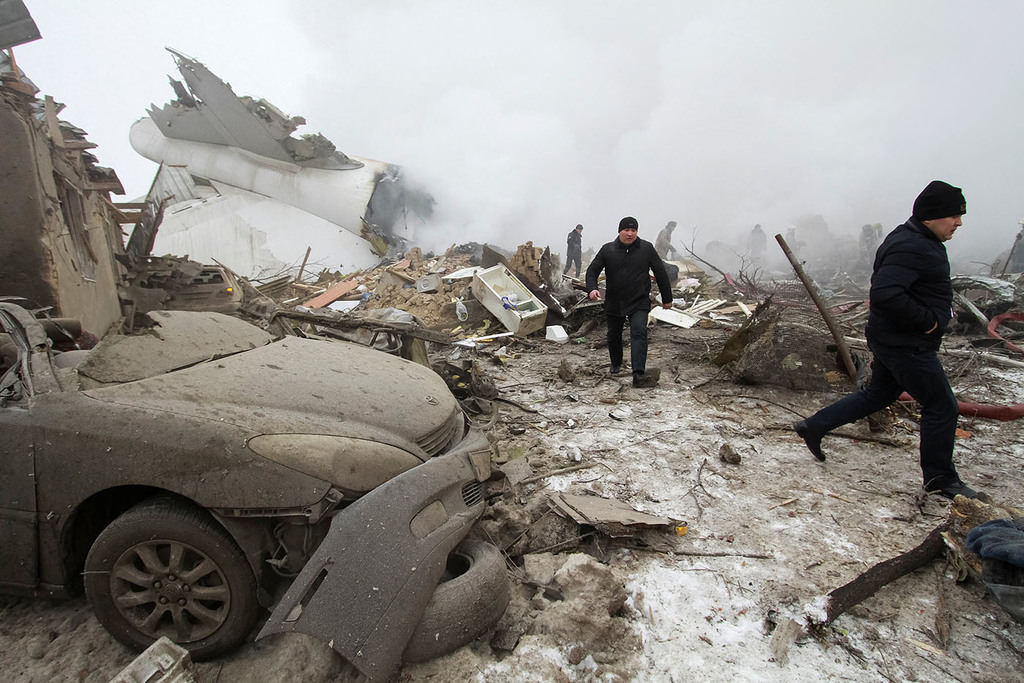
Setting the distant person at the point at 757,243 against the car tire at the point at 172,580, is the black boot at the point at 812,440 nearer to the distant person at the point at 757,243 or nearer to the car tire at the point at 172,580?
the car tire at the point at 172,580

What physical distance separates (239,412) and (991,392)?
6267 mm

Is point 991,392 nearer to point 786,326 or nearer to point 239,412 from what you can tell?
point 786,326

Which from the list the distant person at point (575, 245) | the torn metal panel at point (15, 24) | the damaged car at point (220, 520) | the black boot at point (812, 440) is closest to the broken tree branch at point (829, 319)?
the black boot at point (812, 440)

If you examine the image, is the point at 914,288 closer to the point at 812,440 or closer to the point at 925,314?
the point at 925,314

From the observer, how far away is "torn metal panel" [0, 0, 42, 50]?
5.89 m

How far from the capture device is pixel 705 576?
243 centimetres

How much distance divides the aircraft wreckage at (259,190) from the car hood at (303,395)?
55.9ft

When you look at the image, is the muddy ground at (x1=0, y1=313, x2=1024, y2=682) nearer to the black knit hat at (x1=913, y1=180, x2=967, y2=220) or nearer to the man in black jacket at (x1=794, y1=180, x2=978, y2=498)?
the man in black jacket at (x1=794, y1=180, x2=978, y2=498)

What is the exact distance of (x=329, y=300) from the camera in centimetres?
1273

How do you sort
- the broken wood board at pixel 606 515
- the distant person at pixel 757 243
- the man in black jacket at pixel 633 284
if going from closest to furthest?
the broken wood board at pixel 606 515
the man in black jacket at pixel 633 284
the distant person at pixel 757 243

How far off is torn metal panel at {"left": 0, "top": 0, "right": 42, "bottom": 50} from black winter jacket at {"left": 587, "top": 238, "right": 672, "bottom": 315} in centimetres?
715

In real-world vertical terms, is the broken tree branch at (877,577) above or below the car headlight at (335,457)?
below

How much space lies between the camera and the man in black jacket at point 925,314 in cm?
284

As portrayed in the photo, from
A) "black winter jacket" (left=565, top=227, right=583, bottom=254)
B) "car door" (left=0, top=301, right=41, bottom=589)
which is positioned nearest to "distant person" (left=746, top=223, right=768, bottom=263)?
"black winter jacket" (left=565, top=227, right=583, bottom=254)
